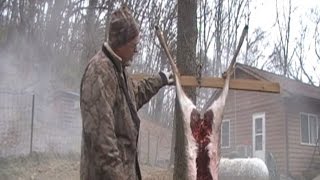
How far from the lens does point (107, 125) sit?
11.2 feet

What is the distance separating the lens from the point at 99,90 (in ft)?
11.4

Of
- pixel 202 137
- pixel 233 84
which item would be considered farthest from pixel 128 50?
pixel 233 84

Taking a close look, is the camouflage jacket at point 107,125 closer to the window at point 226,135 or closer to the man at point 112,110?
the man at point 112,110

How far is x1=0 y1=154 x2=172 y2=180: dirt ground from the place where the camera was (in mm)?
13188

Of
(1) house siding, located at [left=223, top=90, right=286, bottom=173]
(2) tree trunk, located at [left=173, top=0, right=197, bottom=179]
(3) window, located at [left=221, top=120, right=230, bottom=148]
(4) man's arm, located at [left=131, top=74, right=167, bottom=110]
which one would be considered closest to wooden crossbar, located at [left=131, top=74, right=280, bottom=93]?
(4) man's arm, located at [left=131, top=74, right=167, bottom=110]

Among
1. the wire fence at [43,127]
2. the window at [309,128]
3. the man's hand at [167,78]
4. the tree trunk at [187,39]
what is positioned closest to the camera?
the man's hand at [167,78]

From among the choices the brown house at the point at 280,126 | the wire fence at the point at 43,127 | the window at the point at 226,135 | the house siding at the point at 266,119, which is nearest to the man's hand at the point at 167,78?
the wire fence at the point at 43,127

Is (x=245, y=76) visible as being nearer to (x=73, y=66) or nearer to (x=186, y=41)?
(x=73, y=66)

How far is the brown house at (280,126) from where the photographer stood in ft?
70.5

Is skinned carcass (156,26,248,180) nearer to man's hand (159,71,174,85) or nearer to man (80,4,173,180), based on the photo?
man's hand (159,71,174,85)

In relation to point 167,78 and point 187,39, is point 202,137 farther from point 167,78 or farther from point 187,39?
point 187,39

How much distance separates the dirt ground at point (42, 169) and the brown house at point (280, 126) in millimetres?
8307

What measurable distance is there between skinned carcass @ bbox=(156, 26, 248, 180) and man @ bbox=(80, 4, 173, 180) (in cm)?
56

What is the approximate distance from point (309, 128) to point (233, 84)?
60.9 ft
